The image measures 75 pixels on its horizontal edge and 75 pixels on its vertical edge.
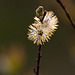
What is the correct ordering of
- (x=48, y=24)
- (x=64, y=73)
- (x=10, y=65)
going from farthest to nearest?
(x=64, y=73) → (x=10, y=65) → (x=48, y=24)

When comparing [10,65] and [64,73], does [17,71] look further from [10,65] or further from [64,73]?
[64,73]

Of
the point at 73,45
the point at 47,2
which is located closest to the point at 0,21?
the point at 47,2

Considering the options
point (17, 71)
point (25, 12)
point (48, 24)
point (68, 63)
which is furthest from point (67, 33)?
point (48, 24)

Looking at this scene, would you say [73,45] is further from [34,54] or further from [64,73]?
[34,54]

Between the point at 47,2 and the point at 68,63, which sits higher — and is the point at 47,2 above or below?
above

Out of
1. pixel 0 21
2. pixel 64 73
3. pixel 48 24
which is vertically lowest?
pixel 64 73

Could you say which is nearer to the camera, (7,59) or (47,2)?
(7,59)

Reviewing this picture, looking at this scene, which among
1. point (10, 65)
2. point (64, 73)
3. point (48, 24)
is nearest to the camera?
point (48, 24)
